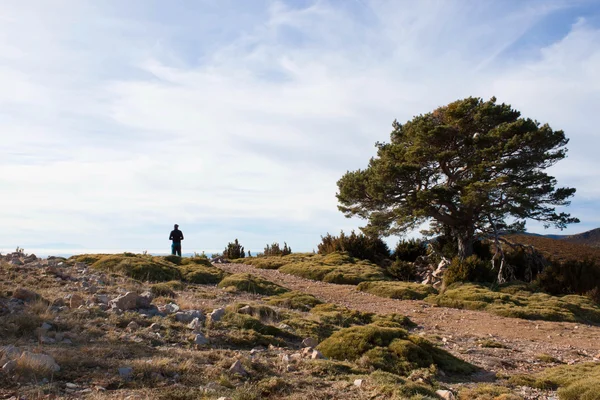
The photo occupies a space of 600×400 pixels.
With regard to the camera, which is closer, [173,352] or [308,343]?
[173,352]

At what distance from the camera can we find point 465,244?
60.4ft

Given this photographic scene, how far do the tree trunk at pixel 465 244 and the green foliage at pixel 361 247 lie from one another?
4.55 meters

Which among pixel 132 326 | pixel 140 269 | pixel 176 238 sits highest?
pixel 176 238

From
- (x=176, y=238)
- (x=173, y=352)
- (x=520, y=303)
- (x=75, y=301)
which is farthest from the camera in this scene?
(x=176, y=238)

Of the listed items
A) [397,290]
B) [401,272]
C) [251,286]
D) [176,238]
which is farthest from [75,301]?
[176,238]

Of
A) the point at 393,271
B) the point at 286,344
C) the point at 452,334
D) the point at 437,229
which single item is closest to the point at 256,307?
the point at 286,344

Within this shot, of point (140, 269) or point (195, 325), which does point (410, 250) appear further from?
point (195, 325)

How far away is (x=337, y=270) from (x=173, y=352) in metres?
12.7

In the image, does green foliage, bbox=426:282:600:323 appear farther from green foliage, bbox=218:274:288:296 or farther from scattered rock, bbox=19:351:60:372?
scattered rock, bbox=19:351:60:372

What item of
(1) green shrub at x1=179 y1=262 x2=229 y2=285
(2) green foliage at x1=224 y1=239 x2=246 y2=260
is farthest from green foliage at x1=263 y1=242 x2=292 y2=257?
(1) green shrub at x1=179 y1=262 x2=229 y2=285

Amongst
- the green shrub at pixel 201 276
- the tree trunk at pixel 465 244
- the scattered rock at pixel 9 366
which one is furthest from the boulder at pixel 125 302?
the tree trunk at pixel 465 244

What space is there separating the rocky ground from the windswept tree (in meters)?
7.62

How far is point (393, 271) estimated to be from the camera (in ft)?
61.8

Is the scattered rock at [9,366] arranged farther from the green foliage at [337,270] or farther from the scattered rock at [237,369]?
the green foliage at [337,270]
